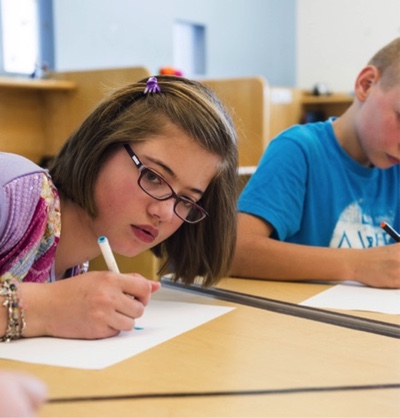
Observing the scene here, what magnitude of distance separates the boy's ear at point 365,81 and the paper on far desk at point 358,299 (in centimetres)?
48

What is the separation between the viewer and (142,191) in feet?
2.92

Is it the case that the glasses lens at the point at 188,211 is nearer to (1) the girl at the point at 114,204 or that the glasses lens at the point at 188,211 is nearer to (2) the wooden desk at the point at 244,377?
(1) the girl at the point at 114,204

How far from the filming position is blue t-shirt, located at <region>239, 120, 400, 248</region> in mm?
1318

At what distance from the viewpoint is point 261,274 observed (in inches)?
46.4

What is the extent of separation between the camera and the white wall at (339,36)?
4.99m

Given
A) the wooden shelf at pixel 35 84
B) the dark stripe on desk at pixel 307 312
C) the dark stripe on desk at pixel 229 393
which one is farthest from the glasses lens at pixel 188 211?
the wooden shelf at pixel 35 84

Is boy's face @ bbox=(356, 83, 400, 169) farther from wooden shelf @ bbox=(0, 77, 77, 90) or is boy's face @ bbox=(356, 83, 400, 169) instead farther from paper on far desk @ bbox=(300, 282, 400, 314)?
wooden shelf @ bbox=(0, 77, 77, 90)

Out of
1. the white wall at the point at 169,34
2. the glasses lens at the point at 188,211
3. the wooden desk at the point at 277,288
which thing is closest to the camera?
the glasses lens at the point at 188,211

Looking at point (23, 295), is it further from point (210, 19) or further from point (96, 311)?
point (210, 19)

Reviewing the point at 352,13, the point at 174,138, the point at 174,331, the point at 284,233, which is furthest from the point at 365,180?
the point at 352,13

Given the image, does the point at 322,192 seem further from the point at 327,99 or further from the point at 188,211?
the point at 327,99

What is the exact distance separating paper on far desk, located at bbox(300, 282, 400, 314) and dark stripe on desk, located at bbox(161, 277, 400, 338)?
0.04m

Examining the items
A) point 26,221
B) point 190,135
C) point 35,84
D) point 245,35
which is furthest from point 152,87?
point 245,35

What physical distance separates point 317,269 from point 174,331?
431 millimetres
